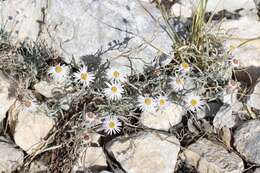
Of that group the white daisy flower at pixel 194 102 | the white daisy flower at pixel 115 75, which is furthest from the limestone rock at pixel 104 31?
the white daisy flower at pixel 194 102

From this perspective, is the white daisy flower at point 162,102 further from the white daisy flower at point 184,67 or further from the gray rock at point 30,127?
the gray rock at point 30,127

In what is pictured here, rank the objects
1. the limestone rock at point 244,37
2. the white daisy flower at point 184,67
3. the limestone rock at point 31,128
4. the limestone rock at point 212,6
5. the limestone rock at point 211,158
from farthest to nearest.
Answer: the limestone rock at point 212,6, the limestone rock at point 244,37, the white daisy flower at point 184,67, the limestone rock at point 31,128, the limestone rock at point 211,158

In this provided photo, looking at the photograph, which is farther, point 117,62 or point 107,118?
point 117,62

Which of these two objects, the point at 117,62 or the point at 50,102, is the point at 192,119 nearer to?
the point at 117,62

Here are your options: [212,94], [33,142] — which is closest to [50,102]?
[33,142]

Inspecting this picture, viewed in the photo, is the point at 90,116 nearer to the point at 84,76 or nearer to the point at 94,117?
the point at 94,117

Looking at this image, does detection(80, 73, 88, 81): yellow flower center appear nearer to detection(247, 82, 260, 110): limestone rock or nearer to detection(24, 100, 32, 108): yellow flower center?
detection(24, 100, 32, 108): yellow flower center
